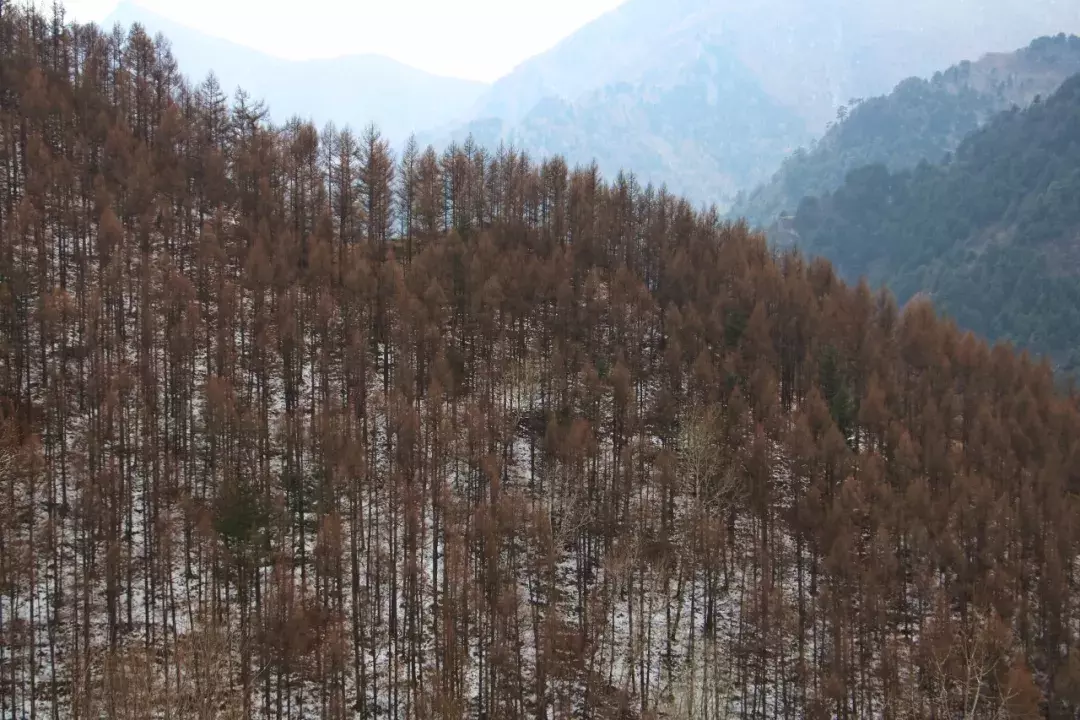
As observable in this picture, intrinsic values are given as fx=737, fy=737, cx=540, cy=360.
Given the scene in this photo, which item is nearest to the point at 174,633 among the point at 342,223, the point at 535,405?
the point at 535,405

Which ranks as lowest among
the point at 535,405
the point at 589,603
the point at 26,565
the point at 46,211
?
the point at 589,603

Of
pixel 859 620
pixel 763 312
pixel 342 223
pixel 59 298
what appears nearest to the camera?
pixel 859 620

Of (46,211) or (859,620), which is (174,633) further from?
(46,211)

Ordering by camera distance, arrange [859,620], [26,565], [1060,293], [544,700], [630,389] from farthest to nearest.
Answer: [1060,293] → [630,389] → [859,620] → [544,700] → [26,565]

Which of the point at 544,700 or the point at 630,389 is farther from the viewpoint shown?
the point at 630,389

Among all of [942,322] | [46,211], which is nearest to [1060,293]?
[942,322]

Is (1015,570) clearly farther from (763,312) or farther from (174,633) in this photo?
(174,633)

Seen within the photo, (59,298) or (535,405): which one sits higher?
(59,298)
